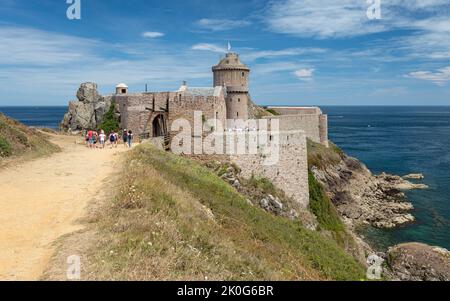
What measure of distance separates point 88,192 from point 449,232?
98.1ft

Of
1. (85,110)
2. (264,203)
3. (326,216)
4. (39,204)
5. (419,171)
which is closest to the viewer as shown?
(39,204)

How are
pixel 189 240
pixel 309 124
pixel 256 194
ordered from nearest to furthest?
pixel 189 240 < pixel 256 194 < pixel 309 124

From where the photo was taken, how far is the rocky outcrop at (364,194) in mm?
33812

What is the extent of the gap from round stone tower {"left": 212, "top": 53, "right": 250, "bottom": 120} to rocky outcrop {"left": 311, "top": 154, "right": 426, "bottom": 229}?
10.5 meters

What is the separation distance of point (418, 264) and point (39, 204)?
20.3 meters

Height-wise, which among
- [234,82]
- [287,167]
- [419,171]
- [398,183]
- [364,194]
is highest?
[234,82]

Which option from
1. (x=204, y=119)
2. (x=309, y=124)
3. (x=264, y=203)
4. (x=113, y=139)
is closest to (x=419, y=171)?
(x=309, y=124)

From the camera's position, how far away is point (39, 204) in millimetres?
10094

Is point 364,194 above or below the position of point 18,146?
below

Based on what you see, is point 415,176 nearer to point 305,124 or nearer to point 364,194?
point 364,194

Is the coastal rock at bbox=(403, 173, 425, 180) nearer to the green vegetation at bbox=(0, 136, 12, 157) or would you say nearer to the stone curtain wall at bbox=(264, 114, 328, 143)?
the stone curtain wall at bbox=(264, 114, 328, 143)

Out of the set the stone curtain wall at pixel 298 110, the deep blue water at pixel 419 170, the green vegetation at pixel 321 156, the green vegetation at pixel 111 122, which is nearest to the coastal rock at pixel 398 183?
the deep blue water at pixel 419 170

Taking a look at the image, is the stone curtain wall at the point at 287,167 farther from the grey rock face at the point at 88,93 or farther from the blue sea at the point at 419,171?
the grey rock face at the point at 88,93
